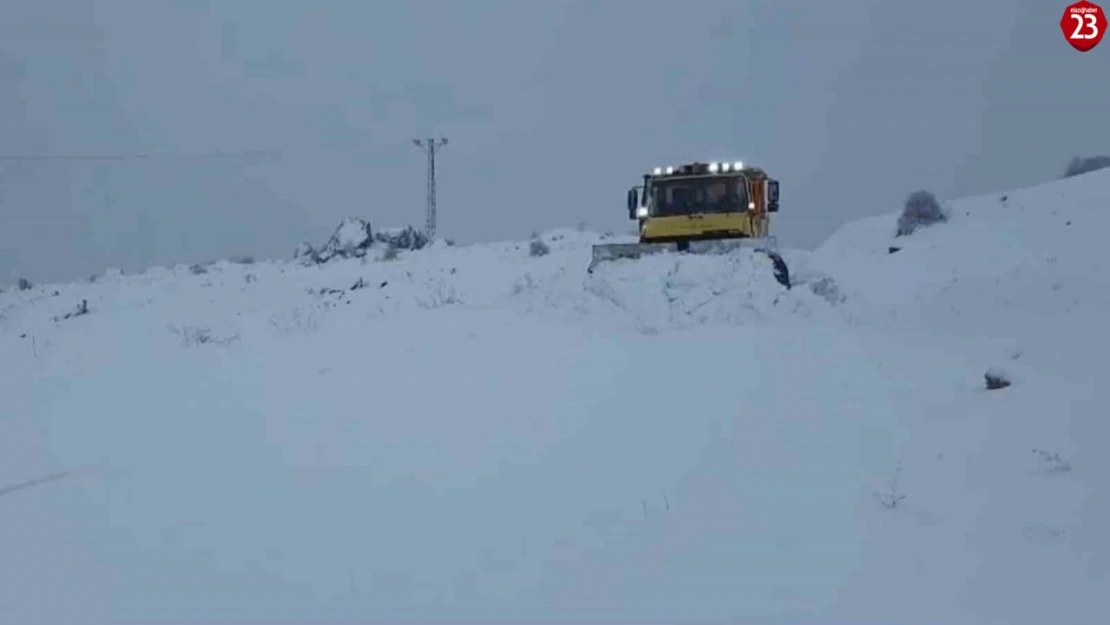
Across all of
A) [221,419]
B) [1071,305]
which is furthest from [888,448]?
[1071,305]

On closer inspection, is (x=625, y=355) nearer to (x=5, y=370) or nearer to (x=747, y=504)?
(x=747, y=504)

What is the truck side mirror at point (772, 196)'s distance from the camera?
16.2 metres

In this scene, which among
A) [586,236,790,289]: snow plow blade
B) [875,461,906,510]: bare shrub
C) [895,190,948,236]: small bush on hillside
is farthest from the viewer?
[895,190,948,236]: small bush on hillside

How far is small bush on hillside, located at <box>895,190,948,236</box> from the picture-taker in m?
29.5

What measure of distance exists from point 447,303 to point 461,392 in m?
6.61

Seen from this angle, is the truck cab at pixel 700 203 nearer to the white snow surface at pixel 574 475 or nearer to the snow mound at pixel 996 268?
the snow mound at pixel 996 268

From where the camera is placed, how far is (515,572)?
3.83 meters

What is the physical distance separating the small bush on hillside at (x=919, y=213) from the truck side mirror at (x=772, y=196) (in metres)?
15.0

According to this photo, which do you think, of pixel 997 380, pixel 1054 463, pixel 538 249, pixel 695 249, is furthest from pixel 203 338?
pixel 538 249

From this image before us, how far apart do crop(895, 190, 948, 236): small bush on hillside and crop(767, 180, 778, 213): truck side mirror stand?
15010 mm

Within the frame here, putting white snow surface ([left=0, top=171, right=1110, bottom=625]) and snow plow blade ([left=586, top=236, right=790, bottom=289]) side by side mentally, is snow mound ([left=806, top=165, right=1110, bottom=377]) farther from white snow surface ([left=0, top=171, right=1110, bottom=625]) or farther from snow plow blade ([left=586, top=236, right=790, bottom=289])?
snow plow blade ([left=586, top=236, right=790, bottom=289])

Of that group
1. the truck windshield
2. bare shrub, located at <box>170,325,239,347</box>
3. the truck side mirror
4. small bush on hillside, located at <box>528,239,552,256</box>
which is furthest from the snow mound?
bare shrub, located at <box>170,325,239,347</box>

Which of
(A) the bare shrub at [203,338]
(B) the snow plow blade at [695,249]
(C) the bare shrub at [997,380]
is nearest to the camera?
(C) the bare shrub at [997,380]

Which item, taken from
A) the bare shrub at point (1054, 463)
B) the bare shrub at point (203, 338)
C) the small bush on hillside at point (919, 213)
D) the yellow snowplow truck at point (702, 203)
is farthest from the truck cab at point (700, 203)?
the small bush on hillside at point (919, 213)
